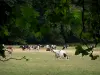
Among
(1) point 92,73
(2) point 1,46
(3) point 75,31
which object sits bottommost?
(1) point 92,73

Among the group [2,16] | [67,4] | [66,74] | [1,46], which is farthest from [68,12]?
[66,74]

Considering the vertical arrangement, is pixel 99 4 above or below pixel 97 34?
above

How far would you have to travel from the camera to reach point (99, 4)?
4.14 feet

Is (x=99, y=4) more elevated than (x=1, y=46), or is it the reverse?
(x=99, y=4)

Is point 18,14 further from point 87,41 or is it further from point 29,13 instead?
point 87,41

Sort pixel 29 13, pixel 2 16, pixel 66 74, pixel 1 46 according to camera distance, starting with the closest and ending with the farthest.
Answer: pixel 29 13 < pixel 2 16 < pixel 1 46 < pixel 66 74

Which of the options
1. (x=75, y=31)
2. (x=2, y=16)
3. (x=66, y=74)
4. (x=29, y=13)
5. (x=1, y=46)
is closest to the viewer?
(x=29, y=13)

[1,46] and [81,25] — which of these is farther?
[1,46]

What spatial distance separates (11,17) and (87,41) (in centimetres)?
30

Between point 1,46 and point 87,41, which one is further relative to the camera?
point 1,46

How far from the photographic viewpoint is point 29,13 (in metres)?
1.16

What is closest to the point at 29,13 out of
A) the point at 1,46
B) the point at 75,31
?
the point at 75,31

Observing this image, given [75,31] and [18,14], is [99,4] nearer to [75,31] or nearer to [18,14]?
[75,31]

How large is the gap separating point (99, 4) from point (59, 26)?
0.16m
